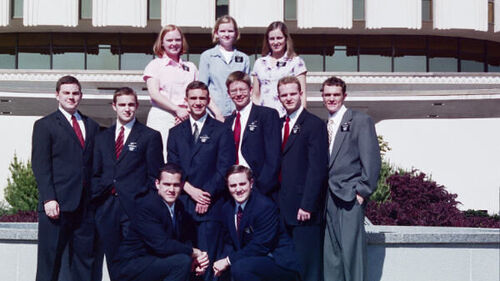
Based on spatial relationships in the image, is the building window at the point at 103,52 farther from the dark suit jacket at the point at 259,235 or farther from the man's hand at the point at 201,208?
the dark suit jacket at the point at 259,235

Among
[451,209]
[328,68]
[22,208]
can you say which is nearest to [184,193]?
[451,209]

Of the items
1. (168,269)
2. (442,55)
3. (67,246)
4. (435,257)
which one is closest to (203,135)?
(168,269)

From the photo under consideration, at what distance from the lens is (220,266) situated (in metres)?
6.25

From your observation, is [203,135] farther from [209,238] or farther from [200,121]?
[209,238]

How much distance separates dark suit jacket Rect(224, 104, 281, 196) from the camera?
6.47 m

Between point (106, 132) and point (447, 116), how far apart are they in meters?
19.6

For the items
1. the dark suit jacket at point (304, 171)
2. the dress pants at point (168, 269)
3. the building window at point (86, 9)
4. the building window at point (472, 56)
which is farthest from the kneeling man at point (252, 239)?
the building window at point (472, 56)

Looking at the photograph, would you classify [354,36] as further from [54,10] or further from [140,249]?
[140,249]

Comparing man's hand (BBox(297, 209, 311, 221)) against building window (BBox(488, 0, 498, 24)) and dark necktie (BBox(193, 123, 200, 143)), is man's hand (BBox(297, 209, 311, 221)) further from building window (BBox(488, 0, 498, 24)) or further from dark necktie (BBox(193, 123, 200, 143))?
building window (BBox(488, 0, 498, 24))

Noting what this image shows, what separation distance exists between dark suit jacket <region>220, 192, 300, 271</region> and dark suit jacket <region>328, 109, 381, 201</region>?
0.76 metres

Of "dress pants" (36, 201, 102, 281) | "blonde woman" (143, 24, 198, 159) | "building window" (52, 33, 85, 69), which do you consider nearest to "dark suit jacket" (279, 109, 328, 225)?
"blonde woman" (143, 24, 198, 159)

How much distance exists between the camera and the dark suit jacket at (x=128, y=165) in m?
6.51

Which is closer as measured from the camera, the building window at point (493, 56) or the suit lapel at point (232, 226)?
the suit lapel at point (232, 226)

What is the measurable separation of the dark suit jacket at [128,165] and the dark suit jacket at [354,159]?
190 cm
